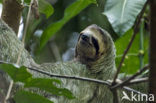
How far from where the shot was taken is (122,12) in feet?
9.32

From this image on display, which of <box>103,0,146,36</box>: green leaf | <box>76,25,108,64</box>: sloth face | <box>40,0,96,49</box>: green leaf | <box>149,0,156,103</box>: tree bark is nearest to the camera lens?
<box>149,0,156,103</box>: tree bark

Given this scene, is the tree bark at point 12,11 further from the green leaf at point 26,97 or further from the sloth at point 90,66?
the green leaf at point 26,97

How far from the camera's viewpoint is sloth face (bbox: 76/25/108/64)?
11.3 ft

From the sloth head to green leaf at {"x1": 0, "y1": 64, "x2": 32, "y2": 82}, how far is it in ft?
5.99

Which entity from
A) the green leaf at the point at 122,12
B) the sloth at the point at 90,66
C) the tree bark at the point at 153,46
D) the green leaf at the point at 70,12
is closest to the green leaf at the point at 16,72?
the tree bark at the point at 153,46

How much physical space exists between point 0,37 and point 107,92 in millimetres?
1463

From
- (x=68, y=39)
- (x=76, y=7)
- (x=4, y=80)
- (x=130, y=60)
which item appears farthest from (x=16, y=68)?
(x=68, y=39)

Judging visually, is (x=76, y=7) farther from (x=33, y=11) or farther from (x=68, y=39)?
(x=68, y=39)

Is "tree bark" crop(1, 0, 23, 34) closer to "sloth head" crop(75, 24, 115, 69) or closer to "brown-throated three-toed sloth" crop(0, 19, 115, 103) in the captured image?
"brown-throated three-toed sloth" crop(0, 19, 115, 103)

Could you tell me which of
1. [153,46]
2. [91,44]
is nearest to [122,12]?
[91,44]

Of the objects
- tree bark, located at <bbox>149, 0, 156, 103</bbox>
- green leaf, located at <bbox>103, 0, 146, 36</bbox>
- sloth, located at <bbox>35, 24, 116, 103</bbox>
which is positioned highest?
tree bark, located at <bbox>149, 0, 156, 103</bbox>

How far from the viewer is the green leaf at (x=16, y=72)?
1.66m

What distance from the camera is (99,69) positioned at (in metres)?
3.72

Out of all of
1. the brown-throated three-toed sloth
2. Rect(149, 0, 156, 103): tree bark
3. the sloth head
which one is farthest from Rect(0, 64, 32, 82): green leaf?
the sloth head
